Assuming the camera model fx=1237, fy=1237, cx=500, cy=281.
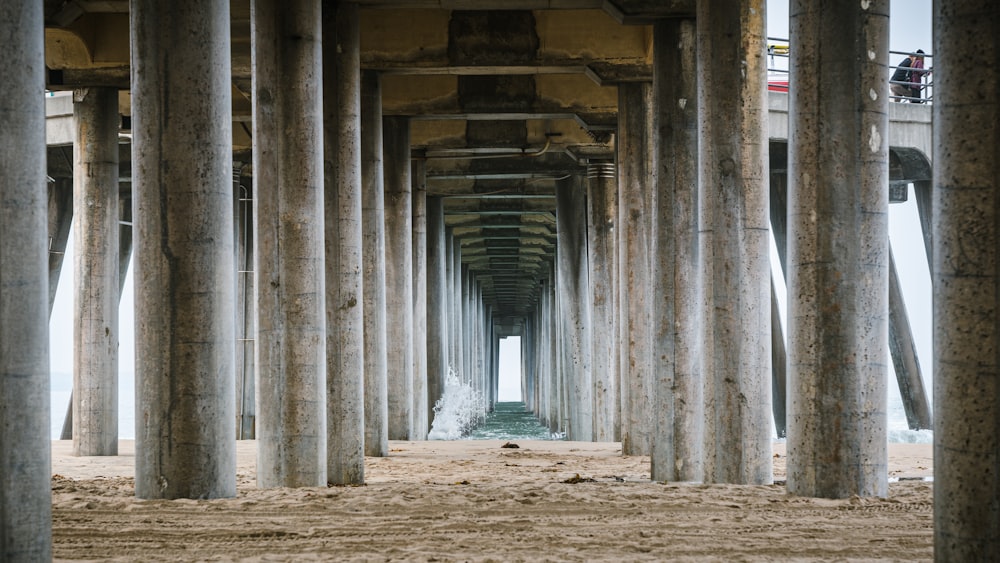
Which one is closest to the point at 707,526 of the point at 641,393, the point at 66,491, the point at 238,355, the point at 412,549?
the point at 412,549

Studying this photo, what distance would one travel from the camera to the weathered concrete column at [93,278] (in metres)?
18.3

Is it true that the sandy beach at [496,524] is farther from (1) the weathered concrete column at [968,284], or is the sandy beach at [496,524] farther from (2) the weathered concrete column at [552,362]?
(2) the weathered concrete column at [552,362]

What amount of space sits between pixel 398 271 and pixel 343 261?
8.62 metres

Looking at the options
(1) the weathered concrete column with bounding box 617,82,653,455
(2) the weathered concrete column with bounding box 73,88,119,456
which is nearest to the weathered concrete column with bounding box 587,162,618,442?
(1) the weathered concrete column with bounding box 617,82,653,455

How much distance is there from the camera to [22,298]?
5.55 meters

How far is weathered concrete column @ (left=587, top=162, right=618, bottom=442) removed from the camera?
1004 inches

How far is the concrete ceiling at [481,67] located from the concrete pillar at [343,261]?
1.45m

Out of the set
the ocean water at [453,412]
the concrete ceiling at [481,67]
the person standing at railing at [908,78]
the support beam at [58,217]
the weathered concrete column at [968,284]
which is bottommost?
the ocean water at [453,412]

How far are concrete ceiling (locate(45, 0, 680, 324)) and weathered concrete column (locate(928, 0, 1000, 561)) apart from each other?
9057mm

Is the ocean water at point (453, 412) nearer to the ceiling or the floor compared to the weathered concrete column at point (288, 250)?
nearer to the floor

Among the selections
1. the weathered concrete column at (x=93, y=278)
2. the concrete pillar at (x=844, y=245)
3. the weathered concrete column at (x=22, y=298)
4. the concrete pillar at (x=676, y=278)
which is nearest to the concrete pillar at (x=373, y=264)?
the weathered concrete column at (x=93, y=278)

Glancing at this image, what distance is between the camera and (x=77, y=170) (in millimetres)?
18438

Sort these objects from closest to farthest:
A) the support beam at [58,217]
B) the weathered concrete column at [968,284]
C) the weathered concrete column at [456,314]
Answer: the weathered concrete column at [968,284] → the support beam at [58,217] → the weathered concrete column at [456,314]

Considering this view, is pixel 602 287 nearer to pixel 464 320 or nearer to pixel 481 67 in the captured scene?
pixel 481 67
